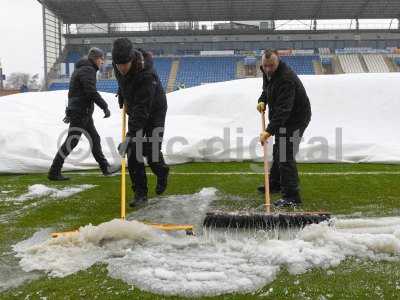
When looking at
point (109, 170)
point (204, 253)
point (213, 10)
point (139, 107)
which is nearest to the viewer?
point (204, 253)

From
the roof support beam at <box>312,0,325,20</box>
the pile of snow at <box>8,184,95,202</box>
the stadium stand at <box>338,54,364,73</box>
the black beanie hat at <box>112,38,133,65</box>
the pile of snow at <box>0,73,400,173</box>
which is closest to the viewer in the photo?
the black beanie hat at <box>112,38,133,65</box>

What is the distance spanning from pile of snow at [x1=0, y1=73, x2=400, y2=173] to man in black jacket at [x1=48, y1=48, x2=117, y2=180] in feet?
3.17

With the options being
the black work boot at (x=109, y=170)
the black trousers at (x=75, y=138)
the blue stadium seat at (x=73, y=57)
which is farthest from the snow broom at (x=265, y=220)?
the blue stadium seat at (x=73, y=57)

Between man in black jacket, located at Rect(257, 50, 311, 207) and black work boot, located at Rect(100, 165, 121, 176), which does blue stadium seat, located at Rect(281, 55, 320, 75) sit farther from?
man in black jacket, located at Rect(257, 50, 311, 207)

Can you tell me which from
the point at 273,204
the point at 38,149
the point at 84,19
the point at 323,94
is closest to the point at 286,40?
the point at 84,19

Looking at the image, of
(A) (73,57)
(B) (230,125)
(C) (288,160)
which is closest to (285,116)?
(C) (288,160)

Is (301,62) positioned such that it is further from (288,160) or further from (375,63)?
(288,160)

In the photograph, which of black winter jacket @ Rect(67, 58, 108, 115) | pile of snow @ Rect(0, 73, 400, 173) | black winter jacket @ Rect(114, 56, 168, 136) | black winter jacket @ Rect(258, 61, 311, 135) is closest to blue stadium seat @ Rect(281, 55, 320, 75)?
pile of snow @ Rect(0, 73, 400, 173)

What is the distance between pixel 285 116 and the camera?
356cm

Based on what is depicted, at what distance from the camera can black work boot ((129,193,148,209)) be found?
370cm

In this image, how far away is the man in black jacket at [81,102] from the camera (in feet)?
16.7

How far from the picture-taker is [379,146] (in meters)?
6.44

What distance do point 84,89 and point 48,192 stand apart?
A: 124 cm

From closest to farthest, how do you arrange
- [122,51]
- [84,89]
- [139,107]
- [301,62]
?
[122,51]
[139,107]
[84,89]
[301,62]
